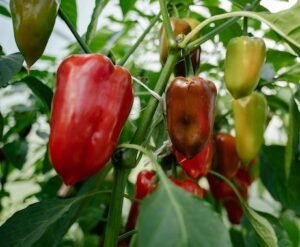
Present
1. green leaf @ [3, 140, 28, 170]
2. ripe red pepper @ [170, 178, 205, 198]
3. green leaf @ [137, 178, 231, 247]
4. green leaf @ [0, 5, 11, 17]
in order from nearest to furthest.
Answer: green leaf @ [137, 178, 231, 247] → ripe red pepper @ [170, 178, 205, 198] → green leaf @ [0, 5, 11, 17] → green leaf @ [3, 140, 28, 170]

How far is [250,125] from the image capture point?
1041 mm

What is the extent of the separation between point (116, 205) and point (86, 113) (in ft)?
0.41

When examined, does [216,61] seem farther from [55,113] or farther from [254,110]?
[55,113]

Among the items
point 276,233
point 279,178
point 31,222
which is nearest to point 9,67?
point 31,222

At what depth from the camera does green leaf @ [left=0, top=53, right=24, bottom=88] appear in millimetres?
872

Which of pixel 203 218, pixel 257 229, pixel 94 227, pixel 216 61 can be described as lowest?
pixel 94 227

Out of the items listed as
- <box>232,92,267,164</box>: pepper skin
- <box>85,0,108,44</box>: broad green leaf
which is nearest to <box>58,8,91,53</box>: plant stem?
→ <box>85,0,108,44</box>: broad green leaf

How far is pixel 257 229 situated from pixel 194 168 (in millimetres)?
232

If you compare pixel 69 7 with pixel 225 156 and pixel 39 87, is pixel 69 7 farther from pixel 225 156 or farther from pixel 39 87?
pixel 225 156

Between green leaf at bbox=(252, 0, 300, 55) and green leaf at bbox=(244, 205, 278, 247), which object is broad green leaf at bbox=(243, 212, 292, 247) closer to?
green leaf at bbox=(244, 205, 278, 247)

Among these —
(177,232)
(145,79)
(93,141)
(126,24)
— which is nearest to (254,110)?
(145,79)

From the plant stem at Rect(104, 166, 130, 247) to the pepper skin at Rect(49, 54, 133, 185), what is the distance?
29 mm

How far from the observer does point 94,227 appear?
156cm

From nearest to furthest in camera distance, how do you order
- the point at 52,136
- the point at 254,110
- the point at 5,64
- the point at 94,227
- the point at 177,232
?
the point at 177,232 < the point at 52,136 < the point at 5,64 < the point at 254,110 < the point at 94,227
